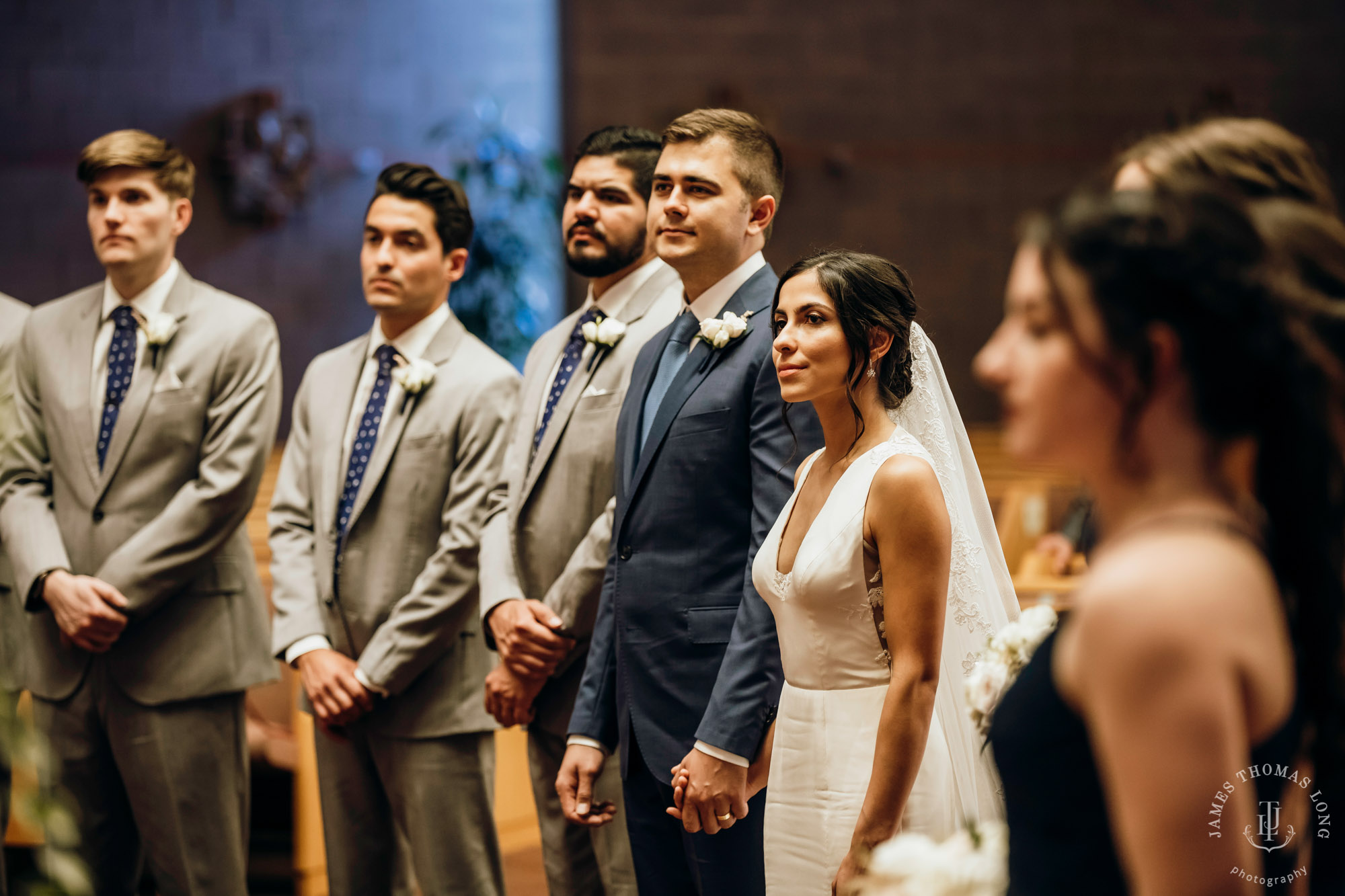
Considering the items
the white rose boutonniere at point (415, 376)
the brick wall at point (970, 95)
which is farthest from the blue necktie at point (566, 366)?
the brick wall at point (970, 95)

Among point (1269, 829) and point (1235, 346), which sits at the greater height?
point (1235, 346)

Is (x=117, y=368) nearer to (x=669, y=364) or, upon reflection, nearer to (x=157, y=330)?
(x=157, y=330)

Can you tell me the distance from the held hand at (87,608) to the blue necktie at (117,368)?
0.90ft

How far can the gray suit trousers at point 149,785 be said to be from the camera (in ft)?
8.72

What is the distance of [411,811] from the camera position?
256 centimetres

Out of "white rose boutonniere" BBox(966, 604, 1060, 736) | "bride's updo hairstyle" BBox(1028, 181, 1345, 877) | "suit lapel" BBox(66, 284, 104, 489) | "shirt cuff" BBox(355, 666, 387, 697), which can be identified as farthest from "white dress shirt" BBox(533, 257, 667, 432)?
"bride's updo hairstyle" BBox(1028, 181, 1345, 877)

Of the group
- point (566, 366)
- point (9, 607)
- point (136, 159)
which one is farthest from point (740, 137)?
point (9, 607)

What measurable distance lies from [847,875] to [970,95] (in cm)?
635

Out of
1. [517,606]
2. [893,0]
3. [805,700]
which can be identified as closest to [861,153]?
[893,0]

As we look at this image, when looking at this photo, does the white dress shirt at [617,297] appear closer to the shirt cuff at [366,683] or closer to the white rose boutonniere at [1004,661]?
the shirt cuff at [366,683]

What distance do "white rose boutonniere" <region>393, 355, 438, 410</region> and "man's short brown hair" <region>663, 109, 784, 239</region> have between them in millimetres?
799

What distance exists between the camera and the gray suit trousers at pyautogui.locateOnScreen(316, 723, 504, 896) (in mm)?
2557

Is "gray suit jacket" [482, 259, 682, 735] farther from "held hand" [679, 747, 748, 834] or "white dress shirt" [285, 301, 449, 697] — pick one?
"held hand" [679, 747, 748, 834]

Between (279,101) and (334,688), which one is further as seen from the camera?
(279,101)
